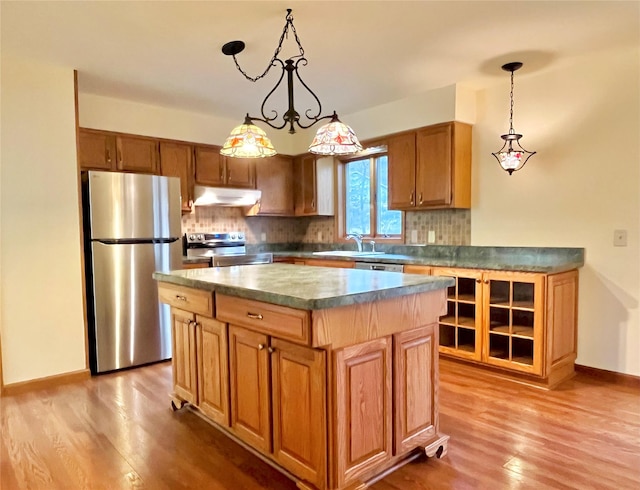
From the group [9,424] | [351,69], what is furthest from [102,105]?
[9,424]

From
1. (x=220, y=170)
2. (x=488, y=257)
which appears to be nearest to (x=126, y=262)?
(x=220, y=170)

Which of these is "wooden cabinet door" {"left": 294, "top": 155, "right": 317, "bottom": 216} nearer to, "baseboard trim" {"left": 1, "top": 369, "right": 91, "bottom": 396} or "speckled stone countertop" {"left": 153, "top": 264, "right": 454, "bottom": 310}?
"speckled stone countertop" {"left": 153, "top": 264, "right": 454, "bottom": 310}

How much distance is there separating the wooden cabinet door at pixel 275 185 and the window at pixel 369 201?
70 centimetres

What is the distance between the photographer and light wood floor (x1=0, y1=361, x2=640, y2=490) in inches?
77.3

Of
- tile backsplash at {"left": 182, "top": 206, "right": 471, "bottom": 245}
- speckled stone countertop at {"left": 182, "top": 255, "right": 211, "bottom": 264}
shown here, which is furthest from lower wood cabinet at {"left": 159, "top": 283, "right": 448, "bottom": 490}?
tile backsplash at {"left": 182, "top": 206, "right": 471, "bottom": 245}

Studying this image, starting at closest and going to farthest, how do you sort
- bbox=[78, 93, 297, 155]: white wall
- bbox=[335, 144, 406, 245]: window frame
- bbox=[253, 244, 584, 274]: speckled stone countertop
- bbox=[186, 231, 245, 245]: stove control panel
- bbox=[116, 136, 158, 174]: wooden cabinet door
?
1. bbox=[253, 244, 584, 274]: speckled stone countertop
2. bbox=[78, 93, 297, 155]: white wall
3. bbox=[116, 136, 158, 174]: wooden cabinet door
4. bbox=[186, 231, 245, 245]: stove control panel
5. bbox=[335, 144, 406, 245]: window frame

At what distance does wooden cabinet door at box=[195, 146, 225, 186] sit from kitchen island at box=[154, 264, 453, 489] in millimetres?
2393

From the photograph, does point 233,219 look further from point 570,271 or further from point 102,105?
point 570,271

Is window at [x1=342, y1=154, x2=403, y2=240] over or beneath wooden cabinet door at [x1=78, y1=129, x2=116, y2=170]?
beneath

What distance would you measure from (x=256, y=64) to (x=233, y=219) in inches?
88.6

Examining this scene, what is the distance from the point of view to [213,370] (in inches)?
92.0

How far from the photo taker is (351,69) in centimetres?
337

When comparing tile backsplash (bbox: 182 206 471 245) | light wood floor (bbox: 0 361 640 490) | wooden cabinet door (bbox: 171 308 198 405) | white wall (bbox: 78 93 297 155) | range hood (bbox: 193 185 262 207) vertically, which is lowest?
light wood floor (bbox: 0 361 640 490)

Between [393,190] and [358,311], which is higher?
[393,190]
